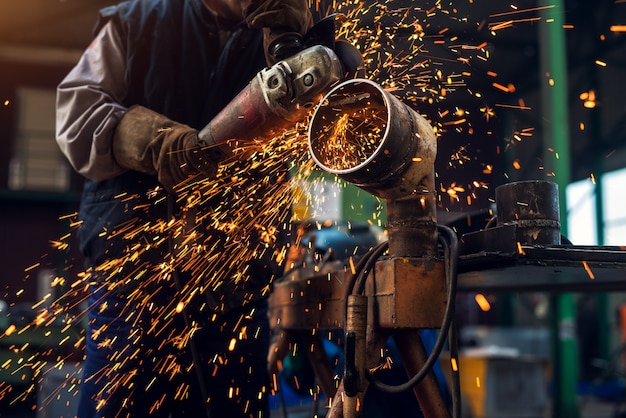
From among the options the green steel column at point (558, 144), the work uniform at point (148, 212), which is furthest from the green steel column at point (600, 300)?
the work uniform at point (148, 212)

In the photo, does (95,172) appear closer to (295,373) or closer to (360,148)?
(360,148)

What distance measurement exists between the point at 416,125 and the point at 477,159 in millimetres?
3827

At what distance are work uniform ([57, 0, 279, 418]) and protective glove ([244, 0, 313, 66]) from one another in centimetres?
29

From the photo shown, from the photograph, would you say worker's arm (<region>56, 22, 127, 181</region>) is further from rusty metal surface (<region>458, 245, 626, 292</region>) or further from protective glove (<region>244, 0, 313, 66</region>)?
rusty metal surface (<region>458, 245, 626, 292</region>)

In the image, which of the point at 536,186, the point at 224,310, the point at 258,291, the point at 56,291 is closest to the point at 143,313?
the point at 224,310

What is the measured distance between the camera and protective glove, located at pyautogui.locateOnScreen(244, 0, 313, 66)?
155 centimetres

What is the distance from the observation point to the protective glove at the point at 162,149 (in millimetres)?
1589

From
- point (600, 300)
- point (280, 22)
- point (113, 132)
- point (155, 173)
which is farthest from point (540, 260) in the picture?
point (600, 300)

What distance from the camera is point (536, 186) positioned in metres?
1.28

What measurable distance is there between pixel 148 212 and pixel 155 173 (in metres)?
0.11

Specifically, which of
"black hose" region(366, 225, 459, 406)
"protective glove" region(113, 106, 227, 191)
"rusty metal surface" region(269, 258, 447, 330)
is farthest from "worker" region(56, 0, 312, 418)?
"black hose" region(366, 225, 459, 406)

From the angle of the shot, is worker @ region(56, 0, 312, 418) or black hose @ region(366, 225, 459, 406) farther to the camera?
worker @ region(56, 0, 312, 418)

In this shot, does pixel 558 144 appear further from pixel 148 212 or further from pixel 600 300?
pixel 600 300

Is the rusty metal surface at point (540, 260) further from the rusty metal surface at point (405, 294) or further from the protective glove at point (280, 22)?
the protective glove at point (280, 22)
